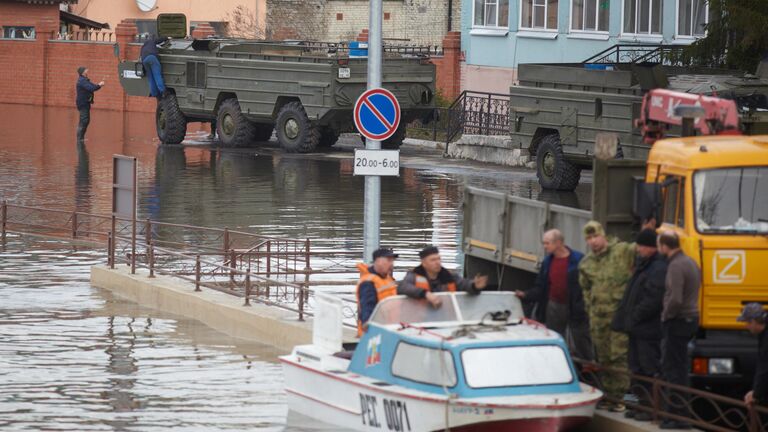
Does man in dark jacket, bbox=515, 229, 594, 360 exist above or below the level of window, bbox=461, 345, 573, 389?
above

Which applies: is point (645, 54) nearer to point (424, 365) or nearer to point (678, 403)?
point (678, 403)

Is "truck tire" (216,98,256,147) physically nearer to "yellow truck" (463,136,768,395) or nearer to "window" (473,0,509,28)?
"window" (473,0,509,28)

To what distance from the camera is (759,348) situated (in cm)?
1160

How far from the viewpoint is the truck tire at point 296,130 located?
36812 mm

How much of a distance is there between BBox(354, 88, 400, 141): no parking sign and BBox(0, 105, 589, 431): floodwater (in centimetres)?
260

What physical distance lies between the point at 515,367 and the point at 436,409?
0.63 m

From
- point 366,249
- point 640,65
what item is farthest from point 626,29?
point 366,249

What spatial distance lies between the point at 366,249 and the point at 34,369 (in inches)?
155

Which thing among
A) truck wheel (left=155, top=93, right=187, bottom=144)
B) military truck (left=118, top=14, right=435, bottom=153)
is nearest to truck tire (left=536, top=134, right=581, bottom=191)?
military truck (left=118, top=14, right=435, bottom=153)

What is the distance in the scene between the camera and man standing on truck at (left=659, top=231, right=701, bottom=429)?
1201cm

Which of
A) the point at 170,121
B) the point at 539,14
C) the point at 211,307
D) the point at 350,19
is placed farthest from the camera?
the point at 350,19

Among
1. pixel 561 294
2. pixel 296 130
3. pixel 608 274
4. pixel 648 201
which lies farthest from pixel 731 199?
pixel 296 130

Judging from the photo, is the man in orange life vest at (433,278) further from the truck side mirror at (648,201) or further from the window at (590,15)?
the window at (590,15)

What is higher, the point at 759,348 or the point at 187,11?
the point at 187,11
